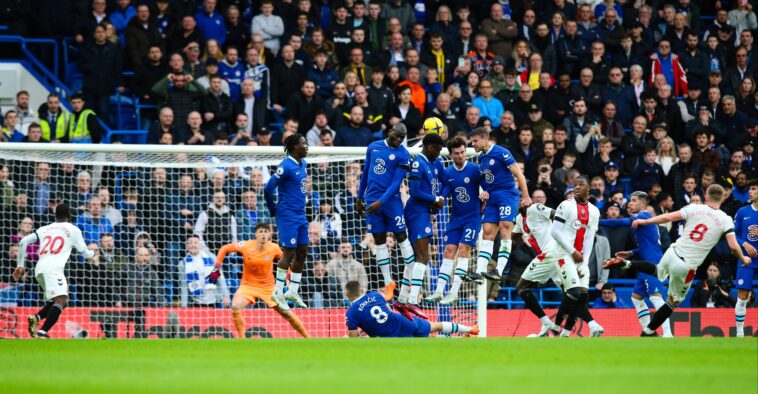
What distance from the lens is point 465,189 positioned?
17.5 metres

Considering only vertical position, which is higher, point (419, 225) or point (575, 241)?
point (419, 225)

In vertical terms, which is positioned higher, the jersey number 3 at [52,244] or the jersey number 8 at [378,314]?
the jersey number 3 at [52,244]

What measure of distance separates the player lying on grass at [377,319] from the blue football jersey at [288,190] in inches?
53.7

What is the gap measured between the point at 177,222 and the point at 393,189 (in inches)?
210

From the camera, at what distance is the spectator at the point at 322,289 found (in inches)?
790

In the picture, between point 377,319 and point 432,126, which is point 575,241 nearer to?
point 432,126

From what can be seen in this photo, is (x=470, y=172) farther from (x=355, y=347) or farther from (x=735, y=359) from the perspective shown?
(x=735, y=359)

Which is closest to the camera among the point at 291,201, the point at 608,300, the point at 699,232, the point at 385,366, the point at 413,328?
the point at 385,366

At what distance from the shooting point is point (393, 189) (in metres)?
16.6

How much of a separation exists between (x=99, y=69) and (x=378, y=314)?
34.0 feet

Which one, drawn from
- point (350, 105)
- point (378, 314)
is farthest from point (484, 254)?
point (350, 105)

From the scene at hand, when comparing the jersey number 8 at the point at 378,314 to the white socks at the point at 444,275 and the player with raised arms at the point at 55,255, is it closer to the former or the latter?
the white socks at the point at 444,275

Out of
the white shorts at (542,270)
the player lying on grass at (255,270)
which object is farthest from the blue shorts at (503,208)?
the player lying on grass at (255,270)

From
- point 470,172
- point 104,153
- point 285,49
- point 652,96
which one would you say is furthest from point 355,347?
point 652,96
